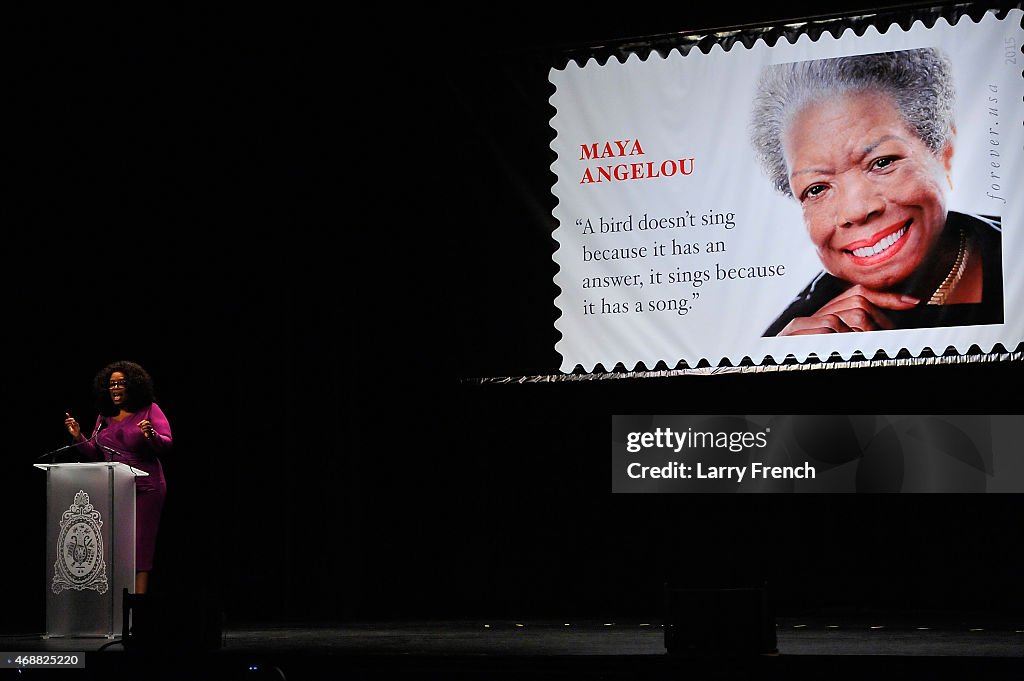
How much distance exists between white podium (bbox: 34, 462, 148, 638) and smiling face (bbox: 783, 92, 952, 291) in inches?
111

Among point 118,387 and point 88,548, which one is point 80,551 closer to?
point 88,548

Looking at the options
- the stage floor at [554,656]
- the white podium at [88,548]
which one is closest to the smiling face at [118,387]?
the white podium at [88,548]

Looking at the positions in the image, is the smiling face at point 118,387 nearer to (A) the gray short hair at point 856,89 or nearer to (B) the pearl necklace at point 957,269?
(A) the gray short hair at point 856,89

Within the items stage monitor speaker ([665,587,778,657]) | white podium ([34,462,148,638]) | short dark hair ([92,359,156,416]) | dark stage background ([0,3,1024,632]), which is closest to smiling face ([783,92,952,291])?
dark stage background ([0,3,1024,632])

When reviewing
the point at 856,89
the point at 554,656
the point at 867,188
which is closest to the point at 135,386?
the point at 554,656

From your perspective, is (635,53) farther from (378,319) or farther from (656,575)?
(656,575)

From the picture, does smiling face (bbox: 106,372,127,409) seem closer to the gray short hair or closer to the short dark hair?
the short dark hair

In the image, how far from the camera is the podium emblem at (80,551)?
448 centimetres

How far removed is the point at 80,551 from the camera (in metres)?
4.50

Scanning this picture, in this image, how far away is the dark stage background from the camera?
Answer: 221 inches

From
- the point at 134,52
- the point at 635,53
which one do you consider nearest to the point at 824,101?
the point at 635,53

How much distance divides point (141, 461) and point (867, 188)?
9.57 feet

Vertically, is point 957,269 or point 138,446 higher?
point 957,269

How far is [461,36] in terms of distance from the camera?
5746 mm
